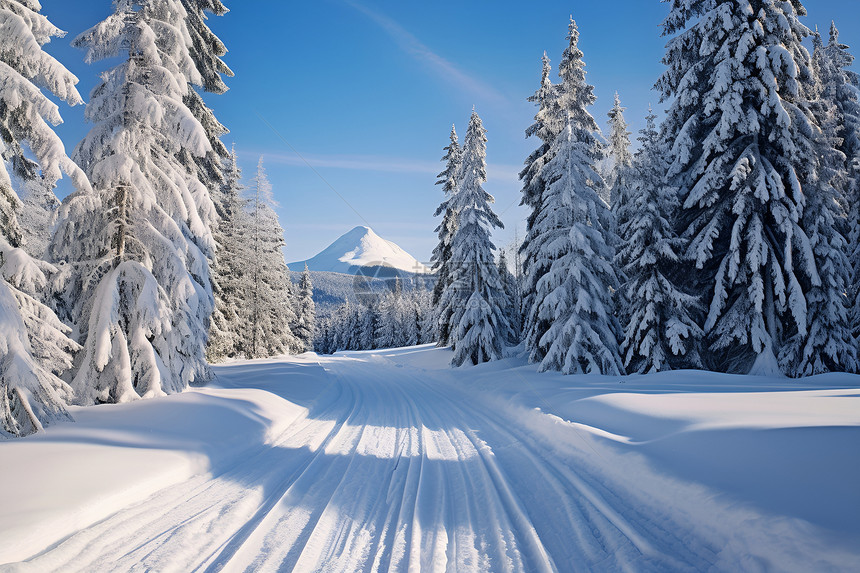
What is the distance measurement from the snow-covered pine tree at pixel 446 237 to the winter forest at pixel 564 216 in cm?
592

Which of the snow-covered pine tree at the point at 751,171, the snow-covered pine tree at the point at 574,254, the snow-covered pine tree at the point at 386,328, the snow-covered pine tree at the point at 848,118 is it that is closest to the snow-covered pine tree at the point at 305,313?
the snow-covered pine tree at the point at 386,328

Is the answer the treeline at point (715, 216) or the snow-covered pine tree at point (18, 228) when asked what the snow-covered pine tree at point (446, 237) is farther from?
the snow-covered pine tree at point (18, 228)

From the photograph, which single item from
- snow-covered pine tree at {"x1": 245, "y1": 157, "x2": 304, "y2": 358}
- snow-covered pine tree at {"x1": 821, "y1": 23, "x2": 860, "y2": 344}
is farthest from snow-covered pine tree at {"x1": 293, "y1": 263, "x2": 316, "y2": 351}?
snow-covered pine tree at {"x1": 821, "y1": 23, "x2": 860, "y2": 344}

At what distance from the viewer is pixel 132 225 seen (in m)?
10.1

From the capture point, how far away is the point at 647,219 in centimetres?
1524

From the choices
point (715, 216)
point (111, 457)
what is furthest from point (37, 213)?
point (715, 216)

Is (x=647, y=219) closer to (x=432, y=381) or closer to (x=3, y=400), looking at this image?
(x=432, y=381)

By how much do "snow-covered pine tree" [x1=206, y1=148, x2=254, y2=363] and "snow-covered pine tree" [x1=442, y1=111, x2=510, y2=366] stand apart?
13751mm

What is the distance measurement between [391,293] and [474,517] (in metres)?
72.3

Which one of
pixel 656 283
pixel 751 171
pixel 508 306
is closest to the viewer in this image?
pixel 751 171

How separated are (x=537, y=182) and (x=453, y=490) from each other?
53.9 ft

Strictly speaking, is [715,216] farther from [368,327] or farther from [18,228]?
[368,327]

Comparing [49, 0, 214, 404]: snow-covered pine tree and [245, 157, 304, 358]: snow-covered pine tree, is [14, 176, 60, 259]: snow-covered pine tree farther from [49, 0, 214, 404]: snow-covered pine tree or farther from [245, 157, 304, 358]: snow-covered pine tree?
[245, 157, 304, 358]: snow-covered pine tree

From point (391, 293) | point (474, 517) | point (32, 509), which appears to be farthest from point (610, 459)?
point (391, 293)
